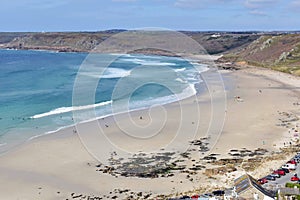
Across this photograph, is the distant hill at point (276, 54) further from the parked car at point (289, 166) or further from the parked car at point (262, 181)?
the parked car at point (262, 181)

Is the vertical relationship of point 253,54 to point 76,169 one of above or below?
above

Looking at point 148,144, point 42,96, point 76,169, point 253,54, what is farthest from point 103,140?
point 253,54

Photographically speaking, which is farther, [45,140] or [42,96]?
[42,96]

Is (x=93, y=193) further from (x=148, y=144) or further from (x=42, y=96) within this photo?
(x=42, y=96)

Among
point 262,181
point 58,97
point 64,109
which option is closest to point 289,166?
point 262,181

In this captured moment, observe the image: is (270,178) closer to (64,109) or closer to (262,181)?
(262,181)

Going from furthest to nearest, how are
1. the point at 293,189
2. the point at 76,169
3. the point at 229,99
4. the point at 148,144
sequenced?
1. the point at 229,99
2. the point at 148,144
3. the point at 76,169
4. the point at 293,189

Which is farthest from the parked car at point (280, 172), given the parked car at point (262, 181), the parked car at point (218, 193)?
the parked car at point (218, 193)
